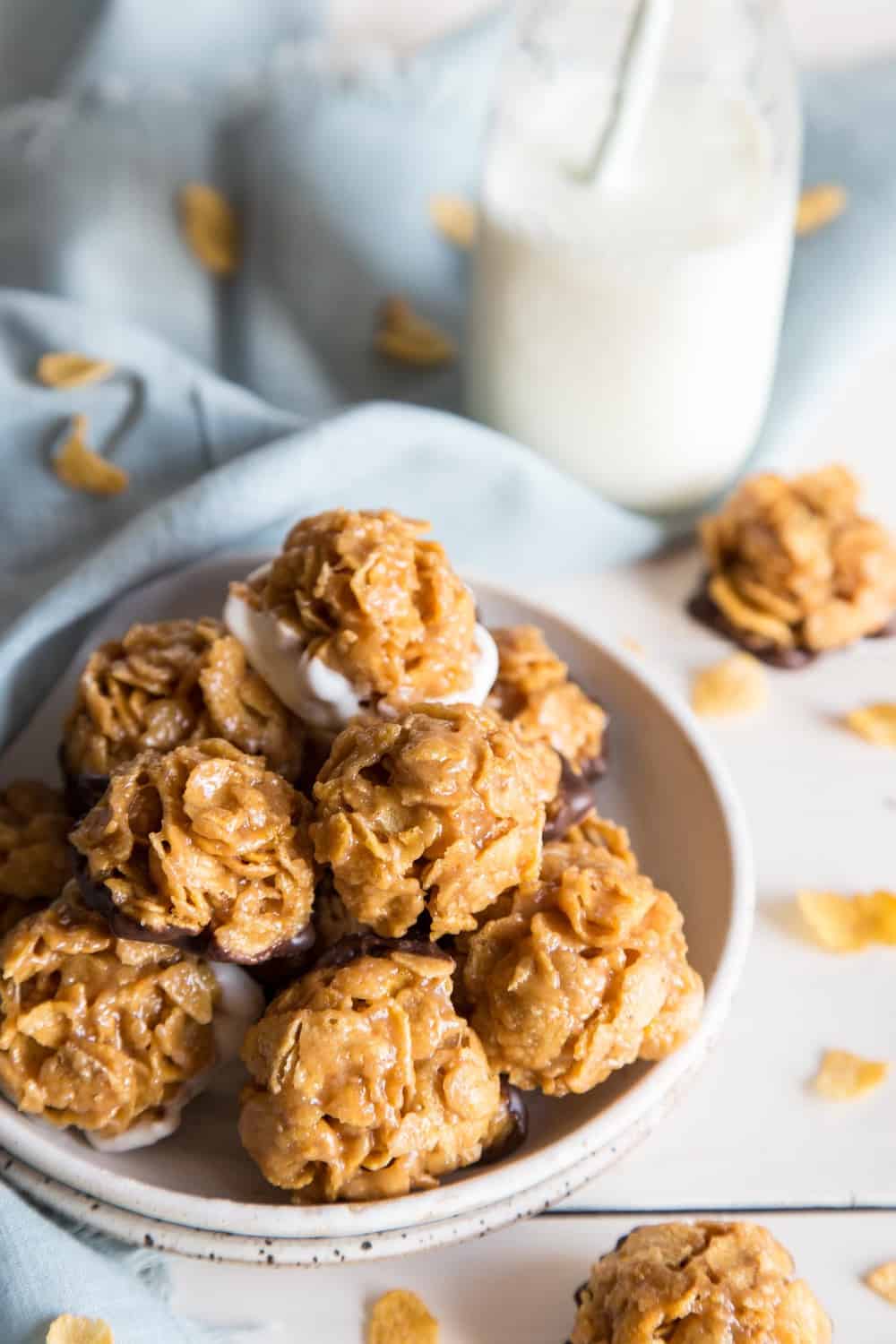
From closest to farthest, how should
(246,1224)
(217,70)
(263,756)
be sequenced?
(246,1224) < (263,756) < (217,70)

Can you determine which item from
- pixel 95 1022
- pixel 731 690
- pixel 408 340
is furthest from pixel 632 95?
pixel 95 1022

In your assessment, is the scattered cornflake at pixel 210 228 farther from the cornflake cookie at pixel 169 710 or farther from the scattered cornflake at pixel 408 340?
the cornflake cookie at pixel 169 710

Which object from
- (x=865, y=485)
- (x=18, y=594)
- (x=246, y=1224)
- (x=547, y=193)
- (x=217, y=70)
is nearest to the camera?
(x=246, y=1224)

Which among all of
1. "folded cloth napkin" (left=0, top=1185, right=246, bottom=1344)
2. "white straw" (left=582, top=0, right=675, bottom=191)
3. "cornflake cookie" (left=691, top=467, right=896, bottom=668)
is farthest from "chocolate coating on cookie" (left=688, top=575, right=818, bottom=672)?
"folded cloth napkin" (left=0, top=1185, right=246, bottom=1344)

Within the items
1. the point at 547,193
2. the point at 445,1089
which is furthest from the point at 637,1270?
the point at 547,193

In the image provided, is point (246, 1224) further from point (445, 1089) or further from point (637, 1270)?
point (637, 1270)

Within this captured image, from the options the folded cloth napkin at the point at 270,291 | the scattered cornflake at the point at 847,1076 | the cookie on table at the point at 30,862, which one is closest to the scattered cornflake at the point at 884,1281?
the scattered cornflake at the point at 847,1076

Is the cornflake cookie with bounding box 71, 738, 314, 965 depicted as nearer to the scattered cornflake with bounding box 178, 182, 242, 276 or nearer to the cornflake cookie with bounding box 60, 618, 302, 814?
the cornflake cookie with bounding box 60, 618, 302, 814

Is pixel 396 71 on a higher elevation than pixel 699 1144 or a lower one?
higher

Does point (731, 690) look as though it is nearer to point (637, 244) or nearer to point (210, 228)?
point (637, 244)
